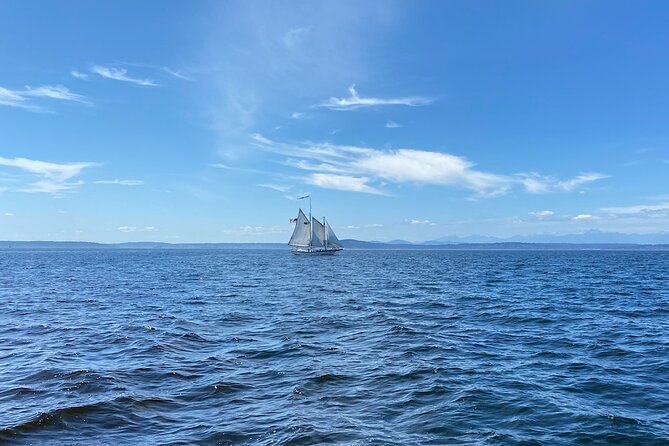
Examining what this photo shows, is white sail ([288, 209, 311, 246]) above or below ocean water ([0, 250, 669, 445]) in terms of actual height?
above

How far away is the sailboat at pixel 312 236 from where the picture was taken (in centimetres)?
17075

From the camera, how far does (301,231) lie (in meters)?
174

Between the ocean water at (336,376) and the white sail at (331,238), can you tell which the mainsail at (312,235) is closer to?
the white sail at (331,238)

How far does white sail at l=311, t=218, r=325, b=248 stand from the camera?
172250 millimetres

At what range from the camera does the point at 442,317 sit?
31.0m

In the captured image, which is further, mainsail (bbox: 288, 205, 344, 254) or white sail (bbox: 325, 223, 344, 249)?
white sail (bbox: 325, 223, 344, 249)

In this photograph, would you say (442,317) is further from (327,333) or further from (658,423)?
(658,423)

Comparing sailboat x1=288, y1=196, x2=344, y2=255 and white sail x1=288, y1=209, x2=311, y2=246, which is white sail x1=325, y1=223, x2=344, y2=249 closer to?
sailboat x1=288, y1=196, x2=344, y2=255

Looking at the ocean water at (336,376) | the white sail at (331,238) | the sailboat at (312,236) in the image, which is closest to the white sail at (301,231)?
the sailboat at (312,236)

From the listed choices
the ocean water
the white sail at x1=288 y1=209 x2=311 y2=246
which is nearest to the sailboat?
the white sail at x1=288 y1=209 x2=311 y2=246

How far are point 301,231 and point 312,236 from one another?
4.54m

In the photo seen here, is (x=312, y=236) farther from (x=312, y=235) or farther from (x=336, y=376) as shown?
(x=336, y=376)

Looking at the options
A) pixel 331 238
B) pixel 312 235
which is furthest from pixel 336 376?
pixel 331 238

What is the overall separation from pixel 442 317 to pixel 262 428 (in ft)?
67.7
